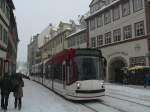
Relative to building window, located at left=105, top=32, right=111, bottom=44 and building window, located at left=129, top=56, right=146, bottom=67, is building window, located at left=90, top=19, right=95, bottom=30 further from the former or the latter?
building window, located at left=129, top=56, right=146, bottom=67

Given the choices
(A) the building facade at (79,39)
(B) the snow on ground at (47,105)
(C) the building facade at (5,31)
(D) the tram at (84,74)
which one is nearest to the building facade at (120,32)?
(A) the building facade at (79,39)

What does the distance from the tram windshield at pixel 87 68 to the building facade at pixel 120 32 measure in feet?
63.0

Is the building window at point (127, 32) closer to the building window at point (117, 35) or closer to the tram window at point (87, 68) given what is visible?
the building window at point (117, 35)

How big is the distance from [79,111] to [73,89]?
2.78 m

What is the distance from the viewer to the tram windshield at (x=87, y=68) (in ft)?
46.7

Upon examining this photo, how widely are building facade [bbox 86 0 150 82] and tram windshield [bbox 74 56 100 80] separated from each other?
63.0ft

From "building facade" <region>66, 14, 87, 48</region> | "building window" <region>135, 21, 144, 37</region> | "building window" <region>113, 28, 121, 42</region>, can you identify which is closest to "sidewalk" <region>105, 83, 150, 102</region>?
"building window" <region>135, 21, 144, 37</region>

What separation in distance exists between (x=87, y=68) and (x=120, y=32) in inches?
1002

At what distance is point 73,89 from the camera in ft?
46.8

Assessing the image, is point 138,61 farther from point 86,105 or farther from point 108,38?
point 86,105

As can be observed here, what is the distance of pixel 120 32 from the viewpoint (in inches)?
1527

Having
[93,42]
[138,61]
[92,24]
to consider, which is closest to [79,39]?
[92,24]

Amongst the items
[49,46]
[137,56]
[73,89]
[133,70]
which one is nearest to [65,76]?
[73,89]

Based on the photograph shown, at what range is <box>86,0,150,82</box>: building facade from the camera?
111 ft
